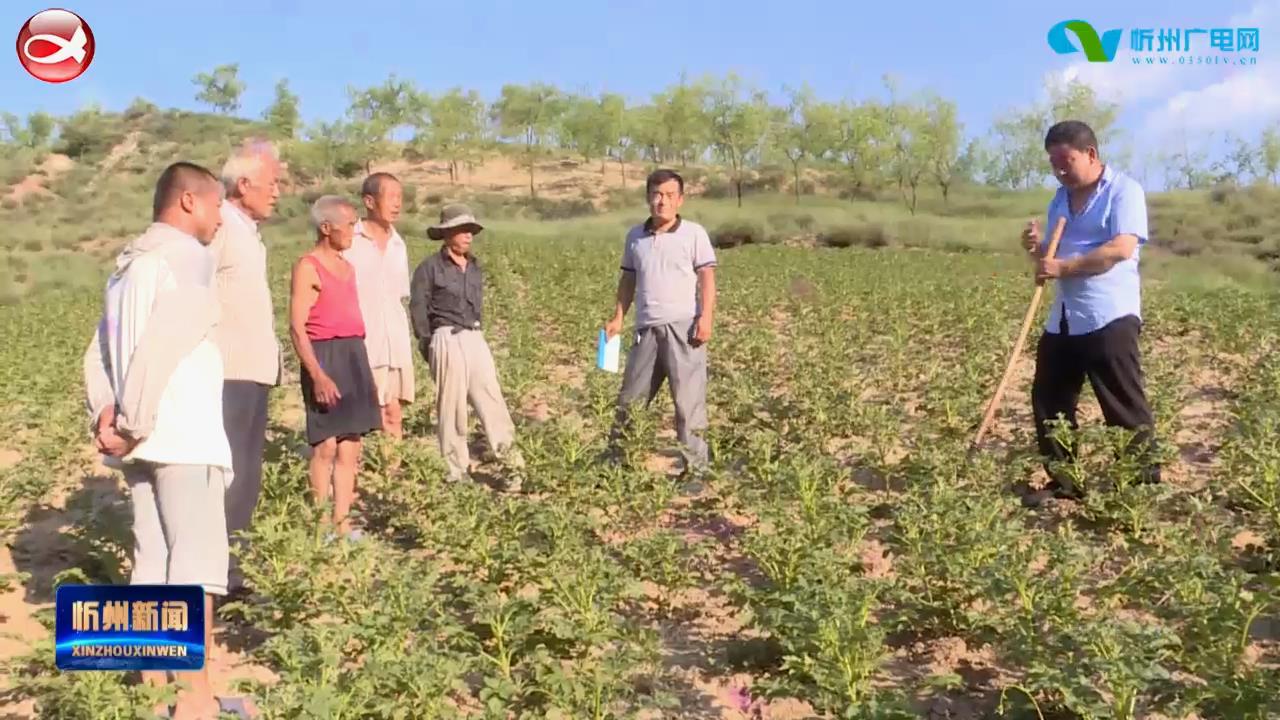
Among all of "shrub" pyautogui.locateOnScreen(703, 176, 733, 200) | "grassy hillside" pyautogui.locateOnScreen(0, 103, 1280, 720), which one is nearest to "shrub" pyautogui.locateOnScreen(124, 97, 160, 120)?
"shrub" pyautogui.locateOnScreen(703, 176, 733, 200)

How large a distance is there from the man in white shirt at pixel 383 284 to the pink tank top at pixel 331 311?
0.32 m

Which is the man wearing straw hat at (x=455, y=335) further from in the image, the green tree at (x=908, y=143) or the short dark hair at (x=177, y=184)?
the green tree at (x=908, y=143)

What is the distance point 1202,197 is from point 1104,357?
39525 mm

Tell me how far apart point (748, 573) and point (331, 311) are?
7.35 ft

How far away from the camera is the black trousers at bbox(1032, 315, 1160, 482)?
13.5ft

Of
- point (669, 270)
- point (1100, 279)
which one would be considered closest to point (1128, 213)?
point (1100, 279)

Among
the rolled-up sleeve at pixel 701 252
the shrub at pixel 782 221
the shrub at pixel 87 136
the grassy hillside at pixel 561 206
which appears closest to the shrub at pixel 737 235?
the grassy hillside at pixel 561 206

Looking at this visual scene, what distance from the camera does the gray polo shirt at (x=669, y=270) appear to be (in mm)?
4785

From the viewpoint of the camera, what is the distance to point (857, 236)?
96.1ft

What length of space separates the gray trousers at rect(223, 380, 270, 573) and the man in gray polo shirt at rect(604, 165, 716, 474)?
1.99 m

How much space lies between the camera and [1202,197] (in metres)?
36.7

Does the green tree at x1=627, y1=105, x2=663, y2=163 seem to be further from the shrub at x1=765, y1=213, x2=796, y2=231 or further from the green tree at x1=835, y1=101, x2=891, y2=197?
the shrub at x1=765, y1=213, x2=796, y2=231

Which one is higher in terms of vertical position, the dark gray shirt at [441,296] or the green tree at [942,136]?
the green tree at [942,136]

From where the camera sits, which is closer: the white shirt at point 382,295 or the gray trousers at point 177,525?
the gray trousers at point 177,525
